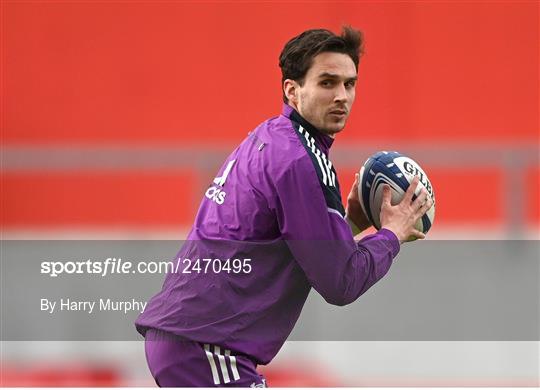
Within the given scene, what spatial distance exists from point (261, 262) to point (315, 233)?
18cm

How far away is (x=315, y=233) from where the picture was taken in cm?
275

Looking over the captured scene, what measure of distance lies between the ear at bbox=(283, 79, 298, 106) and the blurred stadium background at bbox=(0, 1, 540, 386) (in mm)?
3154

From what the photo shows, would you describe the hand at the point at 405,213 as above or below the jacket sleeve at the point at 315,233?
above

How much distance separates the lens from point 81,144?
21.9 feet

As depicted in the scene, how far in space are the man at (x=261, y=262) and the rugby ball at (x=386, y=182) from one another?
10.4 inches

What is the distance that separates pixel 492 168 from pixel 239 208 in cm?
368

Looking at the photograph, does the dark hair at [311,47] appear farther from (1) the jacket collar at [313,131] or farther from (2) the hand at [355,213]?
(2) the hand at [355,213]

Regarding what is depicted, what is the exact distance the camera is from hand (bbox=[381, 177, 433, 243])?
3021 millimetres

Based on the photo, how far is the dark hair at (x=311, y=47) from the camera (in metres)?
2.98
